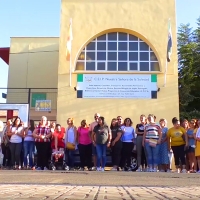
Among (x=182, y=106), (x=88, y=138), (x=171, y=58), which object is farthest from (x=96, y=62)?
(x=182, y=106)

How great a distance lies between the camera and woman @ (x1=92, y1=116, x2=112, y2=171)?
1091 centimetres

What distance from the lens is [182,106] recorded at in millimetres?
24031

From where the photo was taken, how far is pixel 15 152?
1160 cm

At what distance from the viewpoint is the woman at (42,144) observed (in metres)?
11.4

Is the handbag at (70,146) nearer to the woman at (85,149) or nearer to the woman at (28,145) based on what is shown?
the woman at (85,149)

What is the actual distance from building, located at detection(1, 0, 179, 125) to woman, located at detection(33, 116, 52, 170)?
3.90 m

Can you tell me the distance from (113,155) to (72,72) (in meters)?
5.71

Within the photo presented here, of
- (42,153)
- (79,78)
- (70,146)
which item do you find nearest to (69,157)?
(70,146)

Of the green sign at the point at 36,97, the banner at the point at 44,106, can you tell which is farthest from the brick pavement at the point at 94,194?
the green sign at the point at 36,97

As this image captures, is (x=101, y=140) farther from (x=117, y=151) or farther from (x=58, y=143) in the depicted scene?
(x=58, y=143)

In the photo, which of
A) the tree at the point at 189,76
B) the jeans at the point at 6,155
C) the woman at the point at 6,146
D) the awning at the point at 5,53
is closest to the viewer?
the woman at the point at 6,146

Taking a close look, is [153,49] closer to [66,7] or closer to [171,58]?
[171,58]

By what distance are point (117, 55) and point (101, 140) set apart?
21.0 ft

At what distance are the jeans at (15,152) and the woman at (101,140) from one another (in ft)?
8.31
